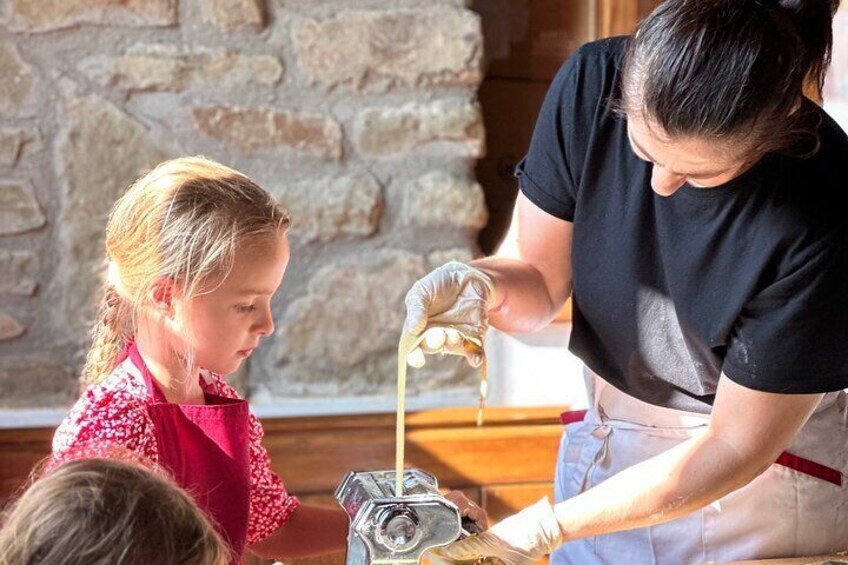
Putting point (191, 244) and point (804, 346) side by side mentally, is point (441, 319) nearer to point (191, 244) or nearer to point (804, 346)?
point (191, 244)

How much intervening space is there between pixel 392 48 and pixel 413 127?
179 millimetres

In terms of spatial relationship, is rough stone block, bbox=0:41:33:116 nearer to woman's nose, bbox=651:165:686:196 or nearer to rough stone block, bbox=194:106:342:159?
rough stone block, bbox=194:106:342:159

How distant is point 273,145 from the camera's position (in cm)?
250

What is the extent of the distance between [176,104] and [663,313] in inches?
53.4

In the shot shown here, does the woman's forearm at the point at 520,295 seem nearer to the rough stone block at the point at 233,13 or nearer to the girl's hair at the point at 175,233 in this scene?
the girl's hair at the point at 175,233

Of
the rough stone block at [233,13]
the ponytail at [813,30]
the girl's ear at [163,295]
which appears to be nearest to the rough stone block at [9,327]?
the rough stone block at [233,13]

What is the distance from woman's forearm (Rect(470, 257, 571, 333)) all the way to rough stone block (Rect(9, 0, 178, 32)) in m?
1.15

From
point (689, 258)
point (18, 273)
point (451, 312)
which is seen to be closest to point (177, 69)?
point (18, 273)

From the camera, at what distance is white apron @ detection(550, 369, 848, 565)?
150 centimetres

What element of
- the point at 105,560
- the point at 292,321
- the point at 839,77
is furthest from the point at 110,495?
the point at 839,77

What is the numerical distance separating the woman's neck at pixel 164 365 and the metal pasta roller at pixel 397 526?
0.97 ft

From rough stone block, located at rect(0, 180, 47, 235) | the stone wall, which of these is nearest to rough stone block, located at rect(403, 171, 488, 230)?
the stone wall

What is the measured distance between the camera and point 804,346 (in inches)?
53.1

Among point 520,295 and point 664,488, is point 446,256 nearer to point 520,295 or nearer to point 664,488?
point 520,295
